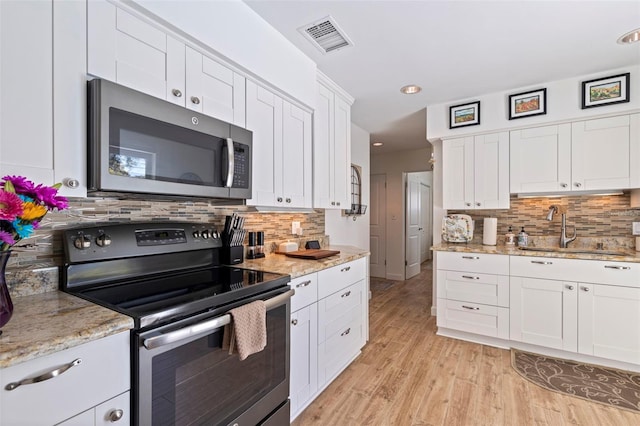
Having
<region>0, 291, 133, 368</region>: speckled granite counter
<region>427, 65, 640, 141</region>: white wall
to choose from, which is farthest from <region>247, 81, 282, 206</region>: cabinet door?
<region>427, 65, 640, 141</region>: white wall

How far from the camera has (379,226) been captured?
19.0 ft

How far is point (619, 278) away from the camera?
236cm

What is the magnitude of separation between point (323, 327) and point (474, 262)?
178 cm

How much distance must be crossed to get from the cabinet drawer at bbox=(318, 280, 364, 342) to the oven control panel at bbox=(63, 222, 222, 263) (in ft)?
2.80

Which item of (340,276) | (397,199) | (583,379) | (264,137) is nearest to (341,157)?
(264,137)

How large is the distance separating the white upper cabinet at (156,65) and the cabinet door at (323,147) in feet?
2.94

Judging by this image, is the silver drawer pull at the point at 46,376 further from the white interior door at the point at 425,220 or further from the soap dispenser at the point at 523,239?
the white interior door at the point at 425,220

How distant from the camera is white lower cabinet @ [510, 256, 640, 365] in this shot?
234 cm

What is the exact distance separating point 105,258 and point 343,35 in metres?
1.97

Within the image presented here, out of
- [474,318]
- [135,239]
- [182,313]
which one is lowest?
[474,318]

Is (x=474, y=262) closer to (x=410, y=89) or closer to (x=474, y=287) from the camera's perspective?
(x=474, y=287)

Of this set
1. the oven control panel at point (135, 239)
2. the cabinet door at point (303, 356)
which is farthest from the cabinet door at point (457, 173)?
the oven control panel at point (135, 239)

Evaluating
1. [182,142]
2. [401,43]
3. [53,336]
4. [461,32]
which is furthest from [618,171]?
[53,336]

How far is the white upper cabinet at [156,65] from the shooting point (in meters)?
1.18
